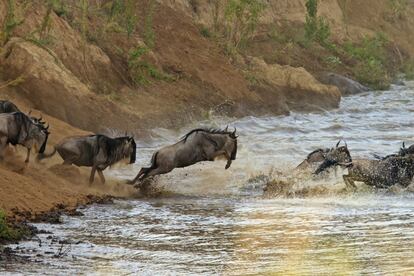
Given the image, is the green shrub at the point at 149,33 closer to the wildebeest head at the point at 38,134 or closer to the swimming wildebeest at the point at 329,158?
the swimming wildebeest at the point at 329,158

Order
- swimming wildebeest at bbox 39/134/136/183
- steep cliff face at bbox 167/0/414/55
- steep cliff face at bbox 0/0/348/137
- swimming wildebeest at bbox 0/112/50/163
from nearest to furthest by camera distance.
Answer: swimming wildebeest at bbox 0/112/50/163 → swimming wildebeest at bbox 39/134/136/183 → steep cliff face at bbox 0/0/348/137 → steep cliff face at bbox 167/0/414/55

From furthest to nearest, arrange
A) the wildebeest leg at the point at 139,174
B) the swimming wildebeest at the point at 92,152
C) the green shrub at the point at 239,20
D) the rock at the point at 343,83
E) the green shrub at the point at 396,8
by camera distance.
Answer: the green shrub at the point at 396,8 < the rock at the point at 343,83 < the green shrub at the point at 239,20 < the wildebeest leg at the point at 139,174 < the swimming wildebeest at the point at 92,152

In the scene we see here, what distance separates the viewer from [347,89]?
34.1 meters

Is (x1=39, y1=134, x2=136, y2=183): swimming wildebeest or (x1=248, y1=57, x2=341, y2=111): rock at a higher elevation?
(x1=248, y1=57, x2=341, y2=111): rock

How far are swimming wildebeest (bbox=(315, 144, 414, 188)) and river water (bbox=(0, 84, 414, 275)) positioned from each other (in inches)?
12.0

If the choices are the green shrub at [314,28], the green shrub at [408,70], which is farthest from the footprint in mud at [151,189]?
the green shrub at [408,70]

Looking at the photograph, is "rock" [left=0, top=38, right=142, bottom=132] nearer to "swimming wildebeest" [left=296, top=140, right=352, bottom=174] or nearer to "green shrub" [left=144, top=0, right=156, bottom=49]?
"green shrub" [left=144, top=0, right=156, bottom=49]

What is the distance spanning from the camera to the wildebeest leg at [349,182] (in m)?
14.6

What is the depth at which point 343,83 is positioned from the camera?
3438 cm

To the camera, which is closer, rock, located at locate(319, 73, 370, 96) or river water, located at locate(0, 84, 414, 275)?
river water, located at locate(0, 84, 414, 275)

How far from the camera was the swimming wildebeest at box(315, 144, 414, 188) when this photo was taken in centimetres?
1471

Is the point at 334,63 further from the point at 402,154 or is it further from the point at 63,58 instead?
the point at 402,154

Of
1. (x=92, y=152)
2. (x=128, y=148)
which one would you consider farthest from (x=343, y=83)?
(x=92, y=152)

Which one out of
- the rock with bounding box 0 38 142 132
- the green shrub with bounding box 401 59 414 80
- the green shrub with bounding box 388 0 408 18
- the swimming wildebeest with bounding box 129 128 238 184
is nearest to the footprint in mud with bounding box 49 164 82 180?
the swimming wildebeest with bounding box 129 128 238 184
